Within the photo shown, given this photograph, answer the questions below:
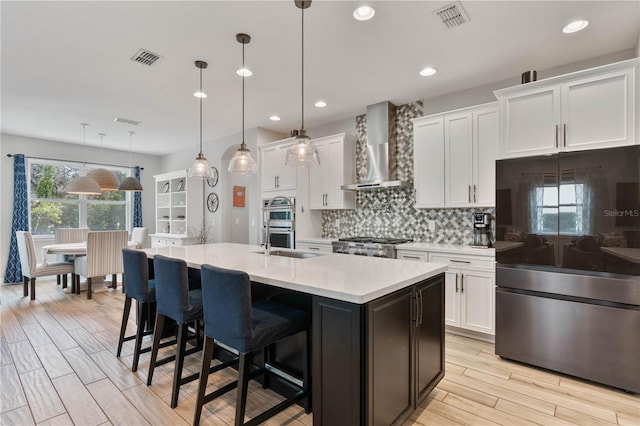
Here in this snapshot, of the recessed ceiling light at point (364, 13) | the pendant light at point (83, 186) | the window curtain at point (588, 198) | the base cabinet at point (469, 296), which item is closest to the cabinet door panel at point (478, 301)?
the base cabinet at point (469, 296)

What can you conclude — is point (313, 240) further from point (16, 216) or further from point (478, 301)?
point (16, 216)

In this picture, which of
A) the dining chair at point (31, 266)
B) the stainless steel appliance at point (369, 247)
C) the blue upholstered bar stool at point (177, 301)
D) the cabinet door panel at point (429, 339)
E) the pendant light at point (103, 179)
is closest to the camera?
the cabinet door panel at point (429, 339)

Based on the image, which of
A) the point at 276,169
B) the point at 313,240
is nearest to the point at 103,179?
the point at 276,169

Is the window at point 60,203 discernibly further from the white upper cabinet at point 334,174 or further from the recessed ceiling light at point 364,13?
the recessed ceiling light at point 364,13

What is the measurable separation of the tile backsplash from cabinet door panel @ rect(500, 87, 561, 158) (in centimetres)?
104

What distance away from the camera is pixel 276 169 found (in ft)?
17.1

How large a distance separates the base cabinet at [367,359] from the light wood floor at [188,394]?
0.43 metres

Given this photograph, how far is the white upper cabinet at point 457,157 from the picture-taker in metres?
3.42

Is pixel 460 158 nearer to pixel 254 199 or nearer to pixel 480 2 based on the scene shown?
pixel 480 2

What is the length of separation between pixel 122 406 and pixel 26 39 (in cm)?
307

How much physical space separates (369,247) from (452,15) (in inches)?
97.8

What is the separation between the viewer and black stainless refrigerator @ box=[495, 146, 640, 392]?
7.59ft

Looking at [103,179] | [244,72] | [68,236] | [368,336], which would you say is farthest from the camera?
[68,236]

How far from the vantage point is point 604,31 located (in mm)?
2607
